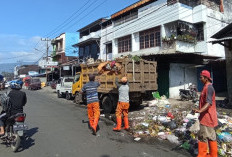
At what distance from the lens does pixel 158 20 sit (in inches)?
789

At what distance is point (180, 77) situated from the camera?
1595cm

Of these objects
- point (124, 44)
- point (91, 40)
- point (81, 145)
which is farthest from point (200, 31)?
point (81, 145)

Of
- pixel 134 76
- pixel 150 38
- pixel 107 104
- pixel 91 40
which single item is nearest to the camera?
pixel 134 76

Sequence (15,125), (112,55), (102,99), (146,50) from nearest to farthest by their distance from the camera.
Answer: (15,125) < (102,99) < (146,50) < (112,55)

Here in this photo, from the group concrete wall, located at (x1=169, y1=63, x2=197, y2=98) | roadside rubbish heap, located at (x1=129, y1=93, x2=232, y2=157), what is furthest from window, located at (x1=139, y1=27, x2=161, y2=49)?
roadside rubbish heap, located at (x1=129, y1=93, x2=232, y2=157)

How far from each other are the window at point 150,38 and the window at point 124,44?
84.5 inches

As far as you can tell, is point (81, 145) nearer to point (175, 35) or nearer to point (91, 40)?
point (175, 35)

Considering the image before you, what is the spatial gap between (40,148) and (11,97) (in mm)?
1457

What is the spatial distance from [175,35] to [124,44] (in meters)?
7.60

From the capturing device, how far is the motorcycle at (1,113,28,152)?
473cm

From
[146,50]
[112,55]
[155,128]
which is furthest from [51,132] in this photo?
[112,55]

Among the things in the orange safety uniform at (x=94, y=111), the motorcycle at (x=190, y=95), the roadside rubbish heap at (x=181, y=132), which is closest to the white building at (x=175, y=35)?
the motorcycle at (x=190, y=95)

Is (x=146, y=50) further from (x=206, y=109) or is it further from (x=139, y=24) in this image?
(x=206, y=109)

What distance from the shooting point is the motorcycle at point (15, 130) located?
15.5ft
